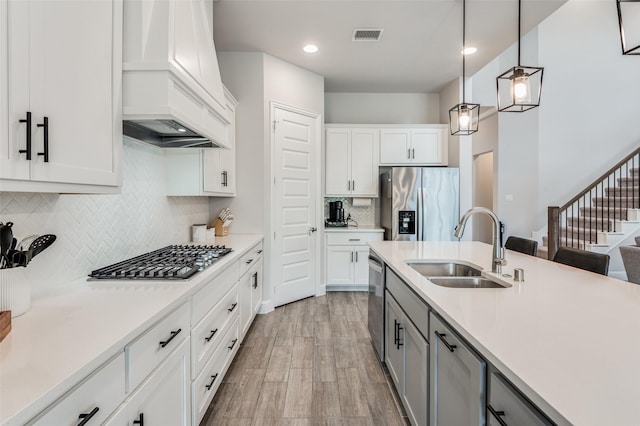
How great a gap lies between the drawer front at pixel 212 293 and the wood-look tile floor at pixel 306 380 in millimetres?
697

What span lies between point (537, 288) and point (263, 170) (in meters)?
2.96

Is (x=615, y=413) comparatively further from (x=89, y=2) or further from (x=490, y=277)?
(x=89, y=2)

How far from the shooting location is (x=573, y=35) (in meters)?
6.47

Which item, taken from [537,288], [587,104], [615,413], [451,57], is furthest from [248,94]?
[587,104]

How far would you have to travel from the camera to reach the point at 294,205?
417 cm

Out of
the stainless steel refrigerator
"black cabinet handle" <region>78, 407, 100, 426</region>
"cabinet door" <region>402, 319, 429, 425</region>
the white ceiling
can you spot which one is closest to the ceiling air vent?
the white ceiling

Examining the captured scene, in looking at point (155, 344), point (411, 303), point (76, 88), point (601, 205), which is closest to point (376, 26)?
point (411, 303)

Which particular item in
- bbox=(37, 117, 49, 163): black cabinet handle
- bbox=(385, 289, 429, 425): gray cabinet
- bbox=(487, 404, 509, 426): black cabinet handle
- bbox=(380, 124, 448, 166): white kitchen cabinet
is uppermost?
bbox=(380, 124, 448, 166): white kitchen cabinet

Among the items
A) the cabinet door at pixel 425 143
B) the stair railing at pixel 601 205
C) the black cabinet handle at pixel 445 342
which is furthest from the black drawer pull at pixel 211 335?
the stair railing at pixel 601 205

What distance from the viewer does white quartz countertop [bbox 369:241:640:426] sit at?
2.15 feet

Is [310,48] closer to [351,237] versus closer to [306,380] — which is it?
[351,237]

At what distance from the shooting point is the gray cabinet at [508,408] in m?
0.76

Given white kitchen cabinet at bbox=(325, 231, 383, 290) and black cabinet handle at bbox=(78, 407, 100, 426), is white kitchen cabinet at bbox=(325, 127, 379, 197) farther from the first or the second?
black cabinet handle at bbox=(78, 407, 100, 426)

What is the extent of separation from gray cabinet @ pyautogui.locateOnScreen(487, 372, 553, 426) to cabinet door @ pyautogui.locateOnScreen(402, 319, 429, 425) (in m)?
0.55
